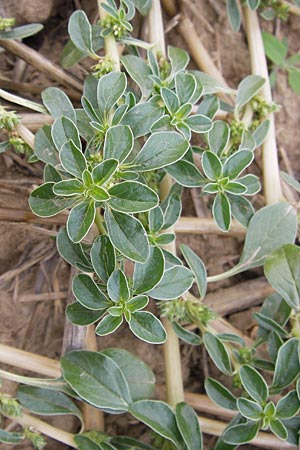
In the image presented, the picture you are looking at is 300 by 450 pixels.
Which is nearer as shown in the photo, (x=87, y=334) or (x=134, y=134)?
(x=134, y=134)

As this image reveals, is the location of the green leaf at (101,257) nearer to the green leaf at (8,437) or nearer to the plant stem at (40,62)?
the green leaf at (8,437)

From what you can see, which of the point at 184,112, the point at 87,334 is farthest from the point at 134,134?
the point at 87,334

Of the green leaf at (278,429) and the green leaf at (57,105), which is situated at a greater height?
the green leaf at (57,105)

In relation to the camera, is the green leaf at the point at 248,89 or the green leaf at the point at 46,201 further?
the green leaf at the point at 248,89

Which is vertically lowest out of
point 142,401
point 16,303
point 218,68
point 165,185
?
point 16,303

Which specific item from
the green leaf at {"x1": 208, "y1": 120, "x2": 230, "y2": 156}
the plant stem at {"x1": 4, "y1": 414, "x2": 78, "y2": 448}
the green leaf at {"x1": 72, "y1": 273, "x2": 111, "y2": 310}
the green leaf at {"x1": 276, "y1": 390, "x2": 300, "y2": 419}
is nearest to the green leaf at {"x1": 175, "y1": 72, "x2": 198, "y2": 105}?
the green leaf at {"x1": 208, "y1": 120, "x2": 230, "y2": 156}

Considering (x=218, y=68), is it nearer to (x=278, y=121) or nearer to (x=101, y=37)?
(x=278, y=121)

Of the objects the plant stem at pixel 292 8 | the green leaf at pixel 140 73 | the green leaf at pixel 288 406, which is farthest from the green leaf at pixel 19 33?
the green leaf at pixel 288 406
